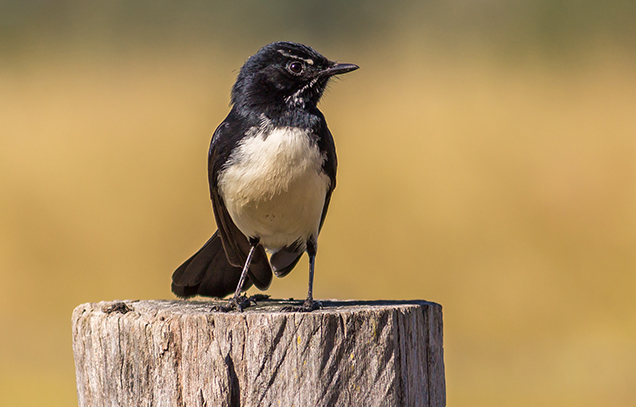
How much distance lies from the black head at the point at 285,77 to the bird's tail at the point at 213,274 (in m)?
0.85

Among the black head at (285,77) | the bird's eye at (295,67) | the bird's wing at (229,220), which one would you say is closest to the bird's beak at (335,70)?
the black head at (285,77)

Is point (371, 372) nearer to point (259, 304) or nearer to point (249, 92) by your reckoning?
point (259, 304)

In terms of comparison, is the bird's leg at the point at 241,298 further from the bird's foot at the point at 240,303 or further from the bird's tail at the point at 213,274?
the bird's tail at the point at 213,274

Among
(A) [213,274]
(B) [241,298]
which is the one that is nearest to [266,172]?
(B) [241,298]

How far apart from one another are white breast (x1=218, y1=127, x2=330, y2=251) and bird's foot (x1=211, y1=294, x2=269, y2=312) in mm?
385

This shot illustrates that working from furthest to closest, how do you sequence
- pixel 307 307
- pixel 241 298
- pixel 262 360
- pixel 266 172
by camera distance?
A: 1. pixel 241 298
2. pixel 266 172
3. pixel 307 307
4. pixel 262 360

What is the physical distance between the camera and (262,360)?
2.44 metres

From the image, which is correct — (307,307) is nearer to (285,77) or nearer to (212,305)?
(212,305)

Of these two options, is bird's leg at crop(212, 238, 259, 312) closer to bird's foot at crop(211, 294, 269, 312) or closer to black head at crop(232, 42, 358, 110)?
bird's foot at crop(211, 294, 269, 312)

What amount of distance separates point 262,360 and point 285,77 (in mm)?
1616

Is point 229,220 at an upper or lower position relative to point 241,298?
upper

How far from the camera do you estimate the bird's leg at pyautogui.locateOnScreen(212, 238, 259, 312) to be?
309cm

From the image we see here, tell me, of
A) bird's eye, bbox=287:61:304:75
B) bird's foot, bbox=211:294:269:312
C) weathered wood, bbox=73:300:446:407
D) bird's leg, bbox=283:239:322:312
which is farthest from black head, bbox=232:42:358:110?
weathered wood, bbox=73:300:446:407

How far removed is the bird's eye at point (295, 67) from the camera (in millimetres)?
3562
